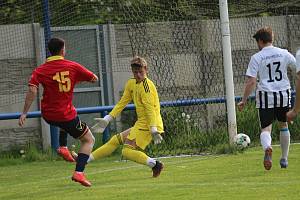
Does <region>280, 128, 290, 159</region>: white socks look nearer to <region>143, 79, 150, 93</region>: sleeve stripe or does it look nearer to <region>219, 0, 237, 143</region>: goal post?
<region>143, 79, 150, 93</region>: sleeve stripe

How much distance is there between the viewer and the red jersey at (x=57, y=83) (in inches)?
427

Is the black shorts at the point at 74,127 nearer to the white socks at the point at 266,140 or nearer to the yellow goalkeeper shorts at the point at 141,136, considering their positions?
Answer: the yellow goalkeeper shorts at the point at 141,136

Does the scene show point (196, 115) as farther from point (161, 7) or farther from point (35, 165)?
point (35, 165)

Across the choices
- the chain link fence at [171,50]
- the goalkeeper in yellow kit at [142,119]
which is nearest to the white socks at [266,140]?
the goalkeeper in yellow kit at [142,119]

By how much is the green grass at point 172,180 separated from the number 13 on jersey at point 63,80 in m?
1.19

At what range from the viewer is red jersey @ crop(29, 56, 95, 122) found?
10.9 meters

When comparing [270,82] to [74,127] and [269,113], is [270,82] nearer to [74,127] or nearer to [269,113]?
[269,113]

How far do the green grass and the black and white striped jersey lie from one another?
0.87m

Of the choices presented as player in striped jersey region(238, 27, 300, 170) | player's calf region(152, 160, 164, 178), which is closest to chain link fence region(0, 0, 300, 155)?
player in striped jersey region(238, 27, 300, 170)

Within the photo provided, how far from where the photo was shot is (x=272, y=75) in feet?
38.6

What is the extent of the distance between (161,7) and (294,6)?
10.3 ft

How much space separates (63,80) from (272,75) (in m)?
2.76

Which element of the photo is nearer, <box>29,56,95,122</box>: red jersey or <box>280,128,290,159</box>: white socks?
<box>29,56,95,122</box>: red jersey

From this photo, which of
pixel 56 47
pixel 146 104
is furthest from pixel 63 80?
pixel 146 104
